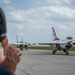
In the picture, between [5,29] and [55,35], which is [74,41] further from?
[5,29]

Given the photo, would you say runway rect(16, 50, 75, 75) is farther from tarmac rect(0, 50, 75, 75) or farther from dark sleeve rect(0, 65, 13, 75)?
dark sleeve rect(0, 65, 13, 75)

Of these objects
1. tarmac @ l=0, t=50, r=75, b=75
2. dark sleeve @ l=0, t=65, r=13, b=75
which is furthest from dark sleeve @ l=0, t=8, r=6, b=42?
tarmac @ l=0, t=50, r=75, b=75

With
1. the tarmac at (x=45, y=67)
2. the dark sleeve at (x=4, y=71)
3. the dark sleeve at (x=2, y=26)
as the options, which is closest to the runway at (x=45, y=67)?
the tarmac at (x=45, y=67)

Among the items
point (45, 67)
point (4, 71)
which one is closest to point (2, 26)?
point (4, 71)

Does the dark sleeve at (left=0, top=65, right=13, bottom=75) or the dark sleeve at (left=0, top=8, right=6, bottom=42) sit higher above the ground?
the dark sleeve at (left=0, top=8, right=6, bottom=42)

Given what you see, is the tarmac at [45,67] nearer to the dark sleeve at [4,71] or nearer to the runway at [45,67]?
the runway at [45,67]

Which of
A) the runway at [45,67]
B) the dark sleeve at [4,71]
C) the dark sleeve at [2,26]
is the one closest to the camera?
the dark sleeve at [4,71]

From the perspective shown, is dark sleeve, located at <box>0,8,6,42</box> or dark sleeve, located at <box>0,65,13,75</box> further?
dark sleeve, located at <box>0,8,6,42</box>

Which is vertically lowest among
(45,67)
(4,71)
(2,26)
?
(45,67)

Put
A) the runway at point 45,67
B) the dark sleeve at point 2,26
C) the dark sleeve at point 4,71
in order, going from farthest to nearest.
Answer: the runway at point 45,67
the dark sleeve at point 2,26
the dark sleeve at point 4,71

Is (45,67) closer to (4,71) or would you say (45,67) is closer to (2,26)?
(2,26)

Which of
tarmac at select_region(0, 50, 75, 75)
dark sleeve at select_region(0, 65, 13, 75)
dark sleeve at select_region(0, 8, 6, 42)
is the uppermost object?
dark sleeve at select_region(0, 8, 6, 42)

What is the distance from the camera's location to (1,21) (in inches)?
65.1

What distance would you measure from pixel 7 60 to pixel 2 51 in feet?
0.33
